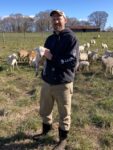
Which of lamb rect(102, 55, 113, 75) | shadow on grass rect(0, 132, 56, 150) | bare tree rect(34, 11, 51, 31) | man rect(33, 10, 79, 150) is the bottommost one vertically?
shadow on grass rect(0, 132, 56, 150)

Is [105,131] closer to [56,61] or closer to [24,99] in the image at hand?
[56,61]

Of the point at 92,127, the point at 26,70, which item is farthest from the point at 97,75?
the point at 92,127

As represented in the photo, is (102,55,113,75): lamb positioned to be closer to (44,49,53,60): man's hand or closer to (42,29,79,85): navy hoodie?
(42,29,79,85): navy hoodie

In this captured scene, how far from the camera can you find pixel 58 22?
4.31 m

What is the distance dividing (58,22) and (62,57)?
0.52 meters

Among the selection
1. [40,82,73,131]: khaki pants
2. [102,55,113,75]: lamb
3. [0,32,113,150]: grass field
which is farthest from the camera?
[102,55,113,75]: lamb

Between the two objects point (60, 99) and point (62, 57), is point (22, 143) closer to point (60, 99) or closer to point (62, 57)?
point (60, 99)

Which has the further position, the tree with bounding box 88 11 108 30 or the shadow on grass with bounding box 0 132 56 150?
the tree with bounding box 88 11 108 30

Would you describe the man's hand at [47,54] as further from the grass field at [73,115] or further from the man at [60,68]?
the grass field at [73,115]

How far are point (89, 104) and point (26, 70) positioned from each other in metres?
5.03

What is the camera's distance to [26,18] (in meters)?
75.9

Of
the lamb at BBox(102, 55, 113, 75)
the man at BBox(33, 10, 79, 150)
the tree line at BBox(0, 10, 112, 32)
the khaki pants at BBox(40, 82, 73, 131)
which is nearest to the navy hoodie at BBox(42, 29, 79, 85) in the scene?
the man at BBox(33, 10, 79, 150)

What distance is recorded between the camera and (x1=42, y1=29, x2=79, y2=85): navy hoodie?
4254mm

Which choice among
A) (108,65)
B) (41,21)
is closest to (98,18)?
(41,21)
